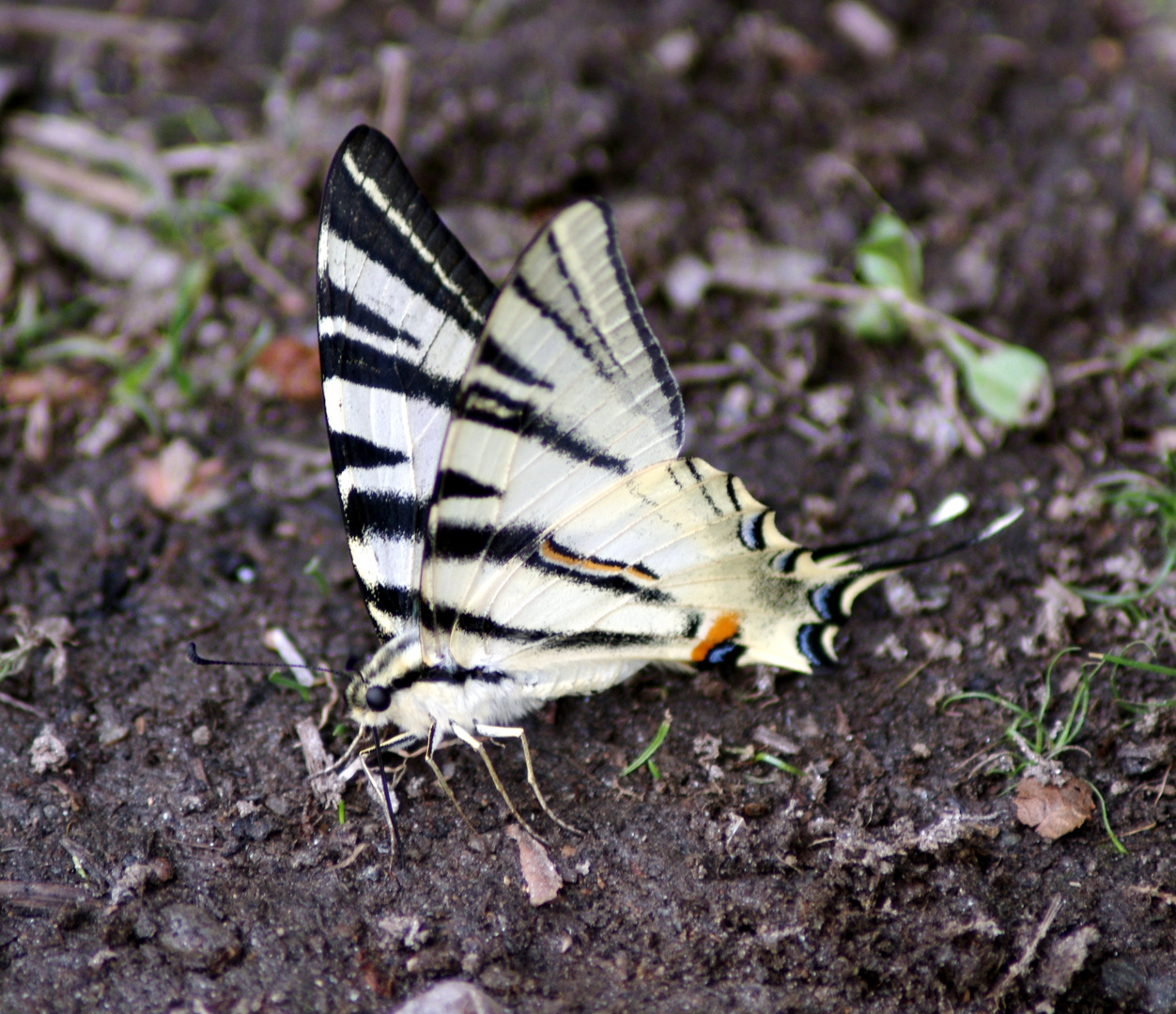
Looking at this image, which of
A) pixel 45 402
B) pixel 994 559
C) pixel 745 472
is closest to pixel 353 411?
pixel 745 472

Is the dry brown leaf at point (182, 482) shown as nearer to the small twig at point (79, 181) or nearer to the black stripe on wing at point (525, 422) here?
the small twig at point (79, 181)

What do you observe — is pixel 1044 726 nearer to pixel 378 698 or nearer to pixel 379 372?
pixel 378 698

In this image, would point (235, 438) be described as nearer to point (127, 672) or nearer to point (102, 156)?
point (127, 672)

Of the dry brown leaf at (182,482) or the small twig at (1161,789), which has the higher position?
the dry brown leaf at (182,482)

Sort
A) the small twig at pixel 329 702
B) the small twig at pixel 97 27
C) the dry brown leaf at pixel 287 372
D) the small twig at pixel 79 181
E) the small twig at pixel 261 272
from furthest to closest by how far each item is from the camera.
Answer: the small twig at pixel 97 27, the small twig at pixel 79 181, the small twig at pixel 261 272, the dry brown leaf at pixel 287 372, the small twig at pixel 329 702

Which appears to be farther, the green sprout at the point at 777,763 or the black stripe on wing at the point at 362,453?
the green sprout at the point at 777,763

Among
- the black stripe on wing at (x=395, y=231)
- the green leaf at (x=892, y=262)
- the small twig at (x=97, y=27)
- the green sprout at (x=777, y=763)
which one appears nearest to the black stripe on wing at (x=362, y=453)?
the black stripe on wing at (x=395, y=231)

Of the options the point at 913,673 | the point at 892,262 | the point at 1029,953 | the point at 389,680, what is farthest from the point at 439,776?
the point at 892,262
